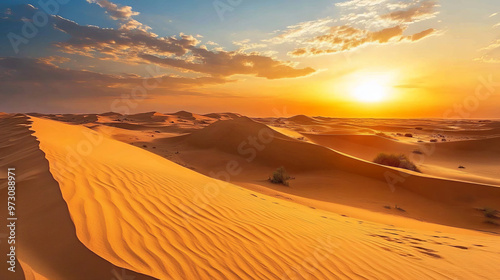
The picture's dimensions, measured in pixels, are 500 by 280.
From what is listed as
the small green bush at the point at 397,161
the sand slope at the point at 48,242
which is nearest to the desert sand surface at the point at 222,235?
the sand slope at the point at 48,242


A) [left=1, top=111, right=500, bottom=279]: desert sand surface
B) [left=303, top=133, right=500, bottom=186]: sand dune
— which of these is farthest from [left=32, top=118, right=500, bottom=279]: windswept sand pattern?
[left=303, top=133, right=500, bottom=186]: sand dune

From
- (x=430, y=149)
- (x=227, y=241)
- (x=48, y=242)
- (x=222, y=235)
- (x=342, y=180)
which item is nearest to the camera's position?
(x=48, y=242)

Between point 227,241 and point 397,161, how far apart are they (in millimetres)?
14027

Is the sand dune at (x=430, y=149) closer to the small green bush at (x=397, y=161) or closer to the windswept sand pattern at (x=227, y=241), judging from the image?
the small green bush at (x=397, y=161)

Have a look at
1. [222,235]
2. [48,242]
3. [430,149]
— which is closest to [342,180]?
[222,235]

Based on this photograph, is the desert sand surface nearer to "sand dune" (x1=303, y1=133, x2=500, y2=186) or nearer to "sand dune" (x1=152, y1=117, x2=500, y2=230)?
"sand dune" (x1=152, y1=117, x2=500, y2=230)

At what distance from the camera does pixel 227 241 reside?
133 inches

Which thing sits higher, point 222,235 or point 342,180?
point 222,235

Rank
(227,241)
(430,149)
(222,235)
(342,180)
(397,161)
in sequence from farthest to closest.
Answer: (430,149)
(397,161)
(342,180)
(222,235)
(227,241)

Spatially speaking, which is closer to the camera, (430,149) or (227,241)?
(227,241)

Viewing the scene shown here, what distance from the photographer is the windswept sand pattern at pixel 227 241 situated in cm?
270

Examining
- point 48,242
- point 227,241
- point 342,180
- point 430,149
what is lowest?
point 342,180

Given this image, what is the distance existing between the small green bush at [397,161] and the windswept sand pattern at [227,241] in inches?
351

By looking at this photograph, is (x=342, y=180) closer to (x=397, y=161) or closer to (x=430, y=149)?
(x=397, y=161)
